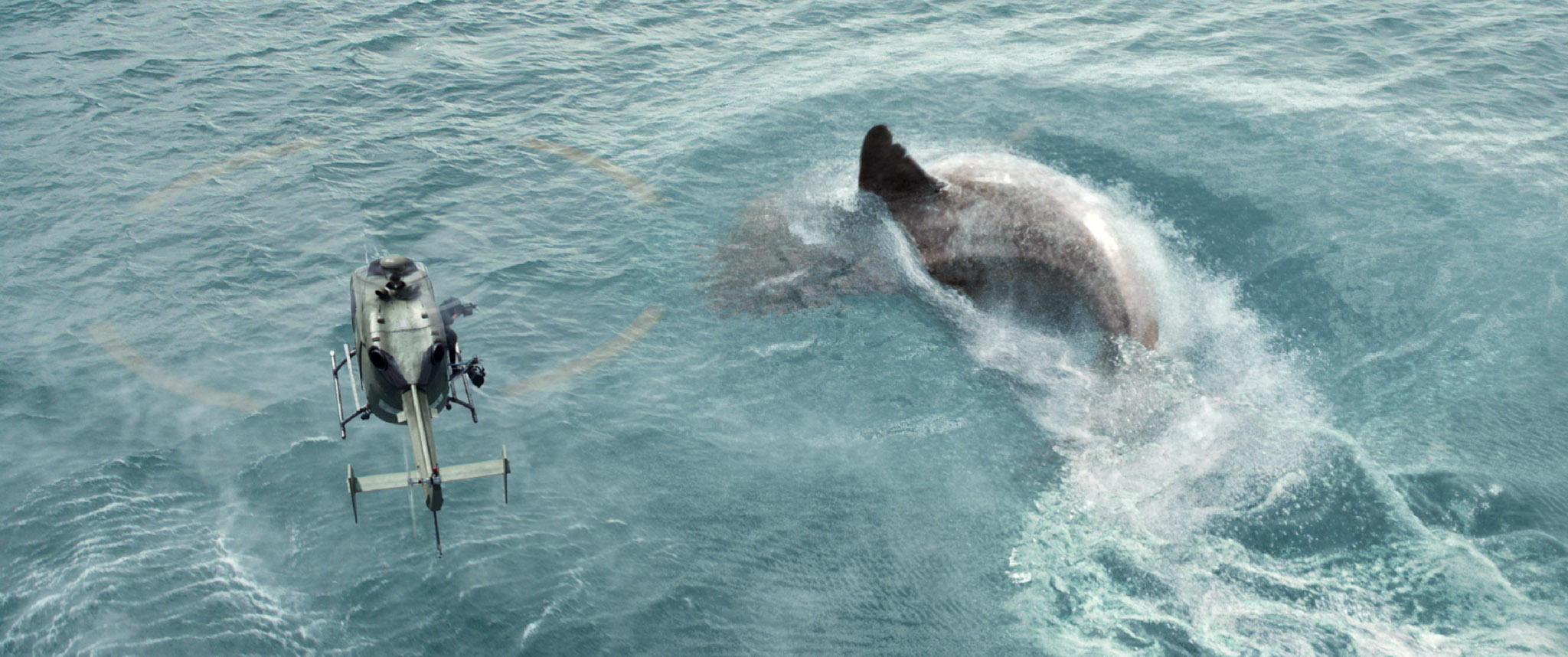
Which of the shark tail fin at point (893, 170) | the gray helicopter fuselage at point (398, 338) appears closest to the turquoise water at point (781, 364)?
the shark tail fin at point (893, 170)

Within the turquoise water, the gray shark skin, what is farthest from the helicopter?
the gray shark skin

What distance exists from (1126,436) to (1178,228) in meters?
8.47

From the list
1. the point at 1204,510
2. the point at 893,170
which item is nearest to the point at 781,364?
the point at 893,170

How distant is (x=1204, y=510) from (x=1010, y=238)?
7.94m

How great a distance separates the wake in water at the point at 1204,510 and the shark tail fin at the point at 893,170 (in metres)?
2.15

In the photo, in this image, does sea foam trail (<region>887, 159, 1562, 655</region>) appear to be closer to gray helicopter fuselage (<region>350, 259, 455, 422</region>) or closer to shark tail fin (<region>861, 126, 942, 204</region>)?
shark tail fin (<region>861, 126, 942, 204</region>)

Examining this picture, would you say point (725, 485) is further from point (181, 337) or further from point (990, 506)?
point (181, 337)

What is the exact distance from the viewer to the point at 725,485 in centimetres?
1950

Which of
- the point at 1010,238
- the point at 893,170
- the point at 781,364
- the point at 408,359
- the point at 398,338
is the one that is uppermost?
the point at 893,170

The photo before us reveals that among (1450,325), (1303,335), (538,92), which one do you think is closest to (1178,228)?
(1303,335)

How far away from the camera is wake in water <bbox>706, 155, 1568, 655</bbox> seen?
1656cm

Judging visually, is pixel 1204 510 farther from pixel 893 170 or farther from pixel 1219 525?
pixel 893 170

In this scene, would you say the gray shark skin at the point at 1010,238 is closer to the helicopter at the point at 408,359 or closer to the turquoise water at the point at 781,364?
the turquoise water at the point at 781,364

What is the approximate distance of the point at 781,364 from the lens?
2281 centimetres
